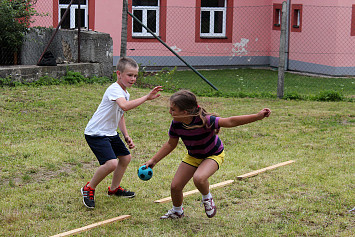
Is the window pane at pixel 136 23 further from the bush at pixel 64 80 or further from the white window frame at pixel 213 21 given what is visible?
the bush at pixel 64 80

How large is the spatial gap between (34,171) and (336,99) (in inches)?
328

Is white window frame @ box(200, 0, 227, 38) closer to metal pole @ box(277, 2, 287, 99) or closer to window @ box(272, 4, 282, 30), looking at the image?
window @ box(272, 4, 282, 30)

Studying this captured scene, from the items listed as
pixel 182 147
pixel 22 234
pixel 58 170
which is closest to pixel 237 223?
pixel 22 234

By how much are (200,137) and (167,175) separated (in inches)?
72.3

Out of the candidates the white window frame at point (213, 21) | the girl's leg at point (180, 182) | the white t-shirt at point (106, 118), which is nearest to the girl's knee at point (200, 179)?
the girl's leg at point (180, 182)

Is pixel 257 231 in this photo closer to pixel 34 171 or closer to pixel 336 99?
pixel 34 171

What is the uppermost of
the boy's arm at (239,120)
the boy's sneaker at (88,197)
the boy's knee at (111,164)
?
the boy's arm at (239,120)

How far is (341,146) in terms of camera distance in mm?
8242

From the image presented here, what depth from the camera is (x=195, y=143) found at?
496cm

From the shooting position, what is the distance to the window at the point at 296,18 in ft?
65.1

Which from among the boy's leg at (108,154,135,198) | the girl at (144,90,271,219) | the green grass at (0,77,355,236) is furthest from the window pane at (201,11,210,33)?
the girl at (144,90,271,219)

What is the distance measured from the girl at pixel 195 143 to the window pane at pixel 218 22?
1659 centimetres

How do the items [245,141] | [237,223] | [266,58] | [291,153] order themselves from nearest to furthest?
[237,223]
[291,153]
[245,141]
[266,58]

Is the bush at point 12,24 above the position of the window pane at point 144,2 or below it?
below
